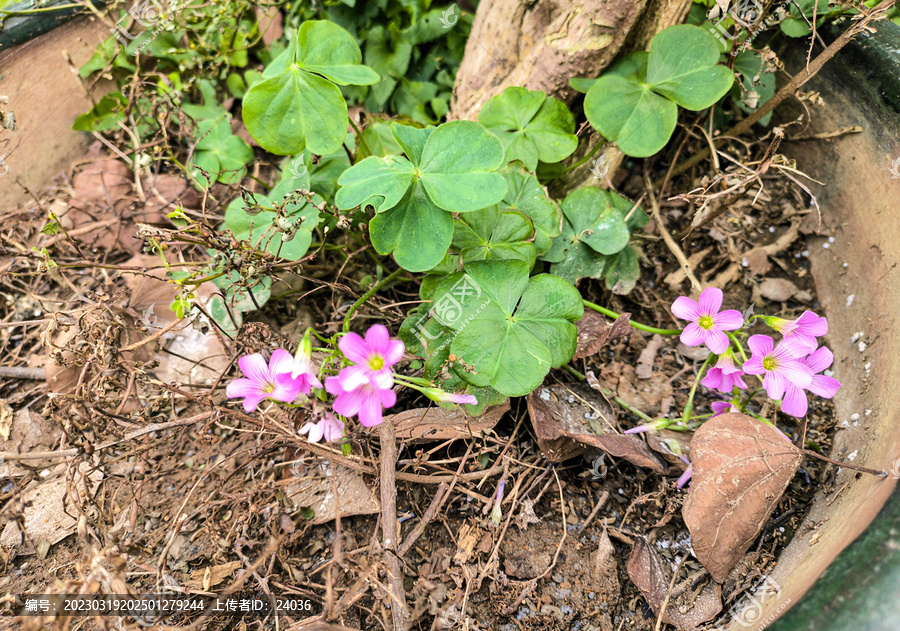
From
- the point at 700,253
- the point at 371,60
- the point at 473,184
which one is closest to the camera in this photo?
the point at 473,184

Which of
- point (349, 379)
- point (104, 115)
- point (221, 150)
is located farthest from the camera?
point (104, 115)

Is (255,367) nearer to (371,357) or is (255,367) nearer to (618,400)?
(371,357)

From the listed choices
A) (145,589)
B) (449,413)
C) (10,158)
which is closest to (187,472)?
(145,589)

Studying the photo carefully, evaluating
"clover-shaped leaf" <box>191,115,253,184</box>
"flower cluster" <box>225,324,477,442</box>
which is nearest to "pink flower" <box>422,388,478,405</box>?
"flower cluster" <box>225,324,477,442</box>

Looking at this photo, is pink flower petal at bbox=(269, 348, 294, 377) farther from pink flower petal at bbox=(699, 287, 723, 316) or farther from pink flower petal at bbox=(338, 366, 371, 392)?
pink flower petal at bbox=(699, 287, 723, 316)

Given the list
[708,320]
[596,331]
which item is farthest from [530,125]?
[708,320]

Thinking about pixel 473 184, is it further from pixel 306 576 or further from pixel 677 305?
pixel 306 576

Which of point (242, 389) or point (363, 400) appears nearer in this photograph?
point (363, 400)
